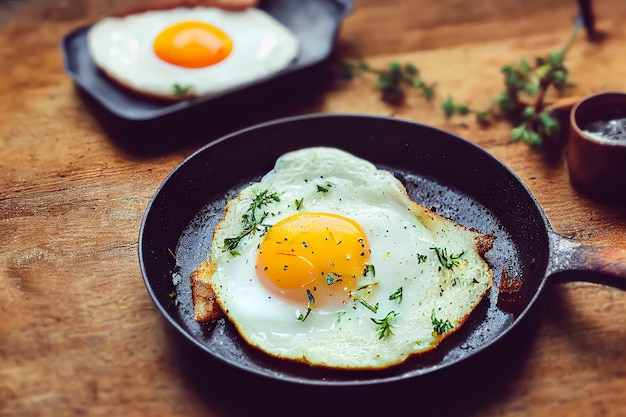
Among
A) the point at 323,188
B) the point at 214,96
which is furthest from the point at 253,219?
the point at 214,96

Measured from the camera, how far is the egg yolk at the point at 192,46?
312 centimetres

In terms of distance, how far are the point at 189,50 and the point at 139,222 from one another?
953 millimetres

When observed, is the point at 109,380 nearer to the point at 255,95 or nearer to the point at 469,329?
the point at 469,329

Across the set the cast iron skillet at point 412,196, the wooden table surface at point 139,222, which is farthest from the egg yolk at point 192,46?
the cast iron skillet at point 412,196

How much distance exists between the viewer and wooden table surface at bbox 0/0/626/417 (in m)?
2.03

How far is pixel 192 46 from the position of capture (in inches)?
123

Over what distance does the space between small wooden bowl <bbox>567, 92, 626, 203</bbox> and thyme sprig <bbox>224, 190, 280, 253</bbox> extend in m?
1.16

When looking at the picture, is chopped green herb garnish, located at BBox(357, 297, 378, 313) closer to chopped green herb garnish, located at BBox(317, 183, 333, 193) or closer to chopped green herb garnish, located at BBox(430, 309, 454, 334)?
chopped green herb garnish, located at BBox(430, 309, 454, 334)

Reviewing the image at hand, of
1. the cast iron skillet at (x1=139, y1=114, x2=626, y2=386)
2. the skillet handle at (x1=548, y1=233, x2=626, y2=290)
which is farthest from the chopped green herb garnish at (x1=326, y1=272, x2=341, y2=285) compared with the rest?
the skillet handle at (x1=548, y1=233, x2=626, y2=290)

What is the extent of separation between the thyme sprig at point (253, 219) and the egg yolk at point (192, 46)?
1.00 metres

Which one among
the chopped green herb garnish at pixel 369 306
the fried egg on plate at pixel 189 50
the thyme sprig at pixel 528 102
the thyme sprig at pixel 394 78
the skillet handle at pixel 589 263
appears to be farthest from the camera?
the thyme sprig at pixel 394 78

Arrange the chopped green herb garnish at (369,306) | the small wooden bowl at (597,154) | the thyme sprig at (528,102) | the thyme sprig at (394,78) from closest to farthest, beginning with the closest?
the chopped green herb garnish at (369,306)
the small wooden bowl at (597,154)
the thyme sprig at (528,102)
the thyme sprig at (394,78)

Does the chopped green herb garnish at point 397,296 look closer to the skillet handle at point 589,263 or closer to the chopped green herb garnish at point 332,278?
the chopped green herb garnish at point 332,278

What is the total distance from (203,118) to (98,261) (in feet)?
2.84
